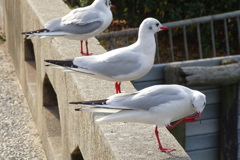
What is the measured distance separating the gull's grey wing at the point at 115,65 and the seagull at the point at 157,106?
46cm

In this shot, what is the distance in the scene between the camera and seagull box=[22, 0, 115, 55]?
520 centimetres

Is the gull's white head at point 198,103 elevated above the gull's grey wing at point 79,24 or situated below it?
below

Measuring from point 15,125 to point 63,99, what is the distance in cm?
168

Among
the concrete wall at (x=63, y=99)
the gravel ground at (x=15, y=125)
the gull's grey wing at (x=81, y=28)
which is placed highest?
the gull's grey wing at (x=81, y=28)

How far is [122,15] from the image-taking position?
7945 millimetres

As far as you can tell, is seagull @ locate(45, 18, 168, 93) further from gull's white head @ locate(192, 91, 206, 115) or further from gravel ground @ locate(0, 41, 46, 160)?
gravel ground @ locate(0, 41, 46, 160)

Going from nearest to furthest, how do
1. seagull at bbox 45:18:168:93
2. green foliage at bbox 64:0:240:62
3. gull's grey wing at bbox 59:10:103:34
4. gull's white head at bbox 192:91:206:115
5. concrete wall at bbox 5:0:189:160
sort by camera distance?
gull's white head at bbox 192:91:206:115, concrete wall at bbox 5:0:189:160, seagull at bbox 45:18:168:93, gull's grey wing at bbox 59:10:103:34, green foliage at bbox 64:0:240:62

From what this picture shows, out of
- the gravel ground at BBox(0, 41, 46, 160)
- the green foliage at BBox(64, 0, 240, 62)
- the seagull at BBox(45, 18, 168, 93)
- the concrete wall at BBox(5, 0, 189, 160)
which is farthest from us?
the green foliage at BBox(64, 0, 240, 62)

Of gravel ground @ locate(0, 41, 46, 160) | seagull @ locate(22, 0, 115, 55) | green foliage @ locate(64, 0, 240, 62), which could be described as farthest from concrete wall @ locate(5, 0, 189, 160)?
green foliage @ locate(64, 0, 240, 62)

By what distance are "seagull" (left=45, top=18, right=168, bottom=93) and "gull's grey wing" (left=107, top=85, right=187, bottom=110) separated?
44cm

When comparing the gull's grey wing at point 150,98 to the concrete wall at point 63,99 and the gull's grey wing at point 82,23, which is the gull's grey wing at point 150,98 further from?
the gull's grey wing at point 82,23

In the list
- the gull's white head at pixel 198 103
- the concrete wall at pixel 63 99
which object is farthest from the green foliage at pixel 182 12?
the gull's white head at pixel 198 103

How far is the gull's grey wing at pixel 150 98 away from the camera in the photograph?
12.7 ft

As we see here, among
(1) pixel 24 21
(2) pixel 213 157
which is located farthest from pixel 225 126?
(1) pixel 24 21
